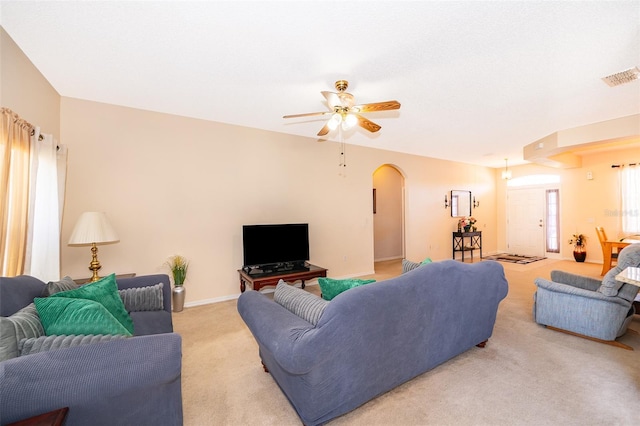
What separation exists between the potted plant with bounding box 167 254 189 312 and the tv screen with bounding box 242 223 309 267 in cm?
84

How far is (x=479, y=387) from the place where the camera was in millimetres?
2018

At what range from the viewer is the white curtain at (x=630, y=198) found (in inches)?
231

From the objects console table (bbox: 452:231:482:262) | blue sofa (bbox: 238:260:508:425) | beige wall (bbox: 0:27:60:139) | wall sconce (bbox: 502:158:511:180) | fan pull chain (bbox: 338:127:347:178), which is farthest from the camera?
wall sconce (bbox: 502:158:511:180)

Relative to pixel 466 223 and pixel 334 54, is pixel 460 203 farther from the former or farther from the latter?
pixel 334 54

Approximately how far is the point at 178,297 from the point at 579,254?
343 inches

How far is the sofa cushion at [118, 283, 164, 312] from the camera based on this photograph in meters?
2.33

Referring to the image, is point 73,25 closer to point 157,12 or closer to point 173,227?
point 157,12

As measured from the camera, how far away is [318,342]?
4.74 ft

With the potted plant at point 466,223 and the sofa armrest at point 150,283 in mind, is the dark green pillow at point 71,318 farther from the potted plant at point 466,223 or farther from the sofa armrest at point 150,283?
the potted plant at point 466,223

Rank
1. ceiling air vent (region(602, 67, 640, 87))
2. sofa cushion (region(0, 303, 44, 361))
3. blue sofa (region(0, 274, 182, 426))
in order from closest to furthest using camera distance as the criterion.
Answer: blue sofa (region(0, 274, 182, 426)), sofa cushion (region(0, 303, 44, 361)), ceiling air vent (region(602, 67, 640, 87))

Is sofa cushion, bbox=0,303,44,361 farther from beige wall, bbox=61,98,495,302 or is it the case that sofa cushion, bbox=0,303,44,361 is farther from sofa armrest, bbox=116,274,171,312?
beige wall, bbox=61,98,495,302

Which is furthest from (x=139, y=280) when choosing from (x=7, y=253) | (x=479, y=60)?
(x=479, y=60)

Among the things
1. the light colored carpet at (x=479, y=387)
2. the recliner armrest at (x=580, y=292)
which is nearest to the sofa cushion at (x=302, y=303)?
the light colored carpet at (x=479, y=387)

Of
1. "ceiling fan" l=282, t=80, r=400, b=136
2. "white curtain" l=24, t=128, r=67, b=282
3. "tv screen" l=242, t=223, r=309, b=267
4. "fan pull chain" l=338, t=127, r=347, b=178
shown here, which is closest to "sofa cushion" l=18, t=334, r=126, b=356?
"white curtain" l=24, t=128, r=67, b=282
